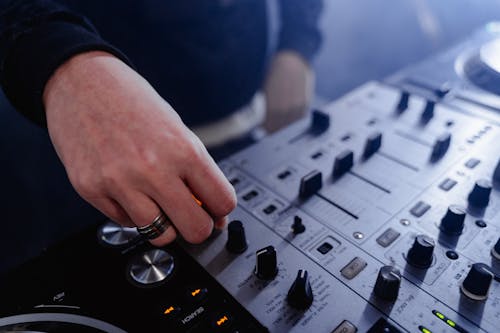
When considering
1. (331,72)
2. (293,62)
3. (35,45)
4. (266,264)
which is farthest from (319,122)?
(331,72)

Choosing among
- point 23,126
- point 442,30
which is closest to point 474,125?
point 23,126

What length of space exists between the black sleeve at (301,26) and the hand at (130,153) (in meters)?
0.85

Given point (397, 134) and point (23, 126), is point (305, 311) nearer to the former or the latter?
point (397, 134)

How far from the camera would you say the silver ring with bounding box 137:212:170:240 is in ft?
1.52

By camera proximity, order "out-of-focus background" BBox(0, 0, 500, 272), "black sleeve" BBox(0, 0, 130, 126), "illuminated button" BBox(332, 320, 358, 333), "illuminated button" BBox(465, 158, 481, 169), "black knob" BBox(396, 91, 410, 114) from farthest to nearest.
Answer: "out-of-focus background" BBox(0, 0, 500, 272) → "black knob" BBox(396, 91, 410, 114) → "illuminated button" BBox(465, 158, 481, 169) → "black sleeve" BBox(0, 0, 130, 126) → "illuminated button" BBox(332, 320, 358, 333)

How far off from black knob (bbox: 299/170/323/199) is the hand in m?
0.13

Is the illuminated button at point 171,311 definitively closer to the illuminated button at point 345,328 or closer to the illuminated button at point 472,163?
the illuminated button at point 345,328

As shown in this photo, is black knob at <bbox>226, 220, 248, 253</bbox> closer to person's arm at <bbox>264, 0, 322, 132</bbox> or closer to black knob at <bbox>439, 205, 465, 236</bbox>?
black knob at <bbox>439, 205, 465, 236</bbox>

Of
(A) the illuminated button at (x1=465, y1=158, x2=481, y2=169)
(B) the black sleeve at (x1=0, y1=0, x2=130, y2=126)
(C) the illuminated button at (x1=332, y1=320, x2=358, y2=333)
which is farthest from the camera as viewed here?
(A) the illuminated button at (x1=465, y1=158, x2=481, y2=169)

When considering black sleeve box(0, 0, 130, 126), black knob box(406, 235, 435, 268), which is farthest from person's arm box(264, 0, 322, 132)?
black knob box(406, 235, 435, 268)

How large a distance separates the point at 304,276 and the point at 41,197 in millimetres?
796

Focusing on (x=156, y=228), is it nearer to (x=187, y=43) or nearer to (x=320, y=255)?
(x=320, y=255)

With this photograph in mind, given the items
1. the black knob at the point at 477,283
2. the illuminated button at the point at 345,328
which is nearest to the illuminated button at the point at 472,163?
the black knob at the point at 477,283

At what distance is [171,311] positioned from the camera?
0.43 metres
